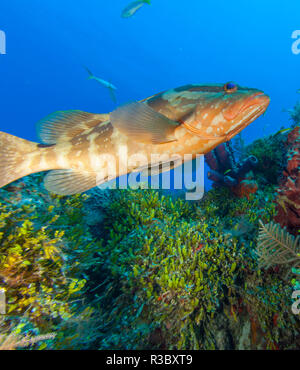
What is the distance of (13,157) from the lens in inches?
115

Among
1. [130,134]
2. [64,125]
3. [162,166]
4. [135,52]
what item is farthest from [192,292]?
[135,52]

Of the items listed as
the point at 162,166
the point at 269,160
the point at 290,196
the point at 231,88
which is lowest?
the point at 290,196

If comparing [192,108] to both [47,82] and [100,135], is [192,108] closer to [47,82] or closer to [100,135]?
[100,135]

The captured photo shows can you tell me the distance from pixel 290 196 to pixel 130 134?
278 centimetres

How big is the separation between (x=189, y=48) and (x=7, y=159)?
156m

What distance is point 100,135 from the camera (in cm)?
283

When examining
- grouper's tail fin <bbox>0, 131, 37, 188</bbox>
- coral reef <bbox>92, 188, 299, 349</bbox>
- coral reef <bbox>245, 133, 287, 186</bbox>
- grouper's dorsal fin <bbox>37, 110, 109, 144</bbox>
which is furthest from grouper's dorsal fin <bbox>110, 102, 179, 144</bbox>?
coral reef <bbox>245, 133, 287, 186</bbox>

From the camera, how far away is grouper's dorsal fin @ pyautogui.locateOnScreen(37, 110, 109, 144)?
3.03m

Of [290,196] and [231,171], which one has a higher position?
[231,171]

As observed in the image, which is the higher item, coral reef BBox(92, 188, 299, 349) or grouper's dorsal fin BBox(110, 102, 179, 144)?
grouper's dorsal fin BBox(110, 102, 179, 144)

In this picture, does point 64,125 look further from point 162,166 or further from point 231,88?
point 231,88

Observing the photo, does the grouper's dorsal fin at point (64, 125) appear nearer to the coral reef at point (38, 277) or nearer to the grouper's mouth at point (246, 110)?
the coral reef at point (38, 277)

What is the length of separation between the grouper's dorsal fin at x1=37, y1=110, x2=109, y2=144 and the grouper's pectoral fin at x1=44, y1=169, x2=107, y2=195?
54 cm

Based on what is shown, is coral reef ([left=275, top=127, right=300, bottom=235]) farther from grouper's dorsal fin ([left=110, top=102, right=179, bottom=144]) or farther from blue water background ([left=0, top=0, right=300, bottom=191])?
blue water background ([left=0, top=0, right=300, bottom=191])
